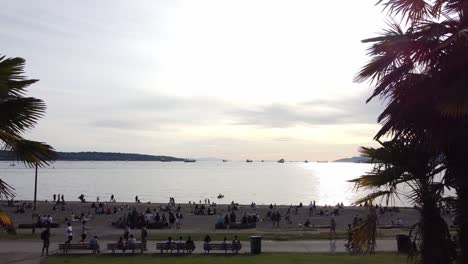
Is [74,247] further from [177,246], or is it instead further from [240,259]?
[240,259]

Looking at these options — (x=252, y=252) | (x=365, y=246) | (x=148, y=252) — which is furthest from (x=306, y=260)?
(x=365, y=246)

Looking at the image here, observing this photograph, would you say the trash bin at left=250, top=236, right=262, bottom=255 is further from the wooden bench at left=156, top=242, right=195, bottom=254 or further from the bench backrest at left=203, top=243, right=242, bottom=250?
the wooden bench at left=156, top=242, right=195, bottom=254

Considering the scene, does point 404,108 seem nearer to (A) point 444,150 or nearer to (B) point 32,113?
(A) point 444,150

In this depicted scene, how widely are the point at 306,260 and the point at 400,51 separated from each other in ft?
45.6

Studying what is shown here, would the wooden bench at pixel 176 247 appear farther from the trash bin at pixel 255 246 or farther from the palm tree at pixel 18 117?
the palm tree at pixel 18 117

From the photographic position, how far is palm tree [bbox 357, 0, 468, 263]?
7.62 m

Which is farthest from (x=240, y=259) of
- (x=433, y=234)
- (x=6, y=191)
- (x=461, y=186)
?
(x=6, y=191)

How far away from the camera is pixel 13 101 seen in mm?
7469

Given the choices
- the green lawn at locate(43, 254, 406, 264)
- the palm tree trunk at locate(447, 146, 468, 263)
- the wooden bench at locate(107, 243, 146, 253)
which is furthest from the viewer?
the wooden bench at locate(107, 243, 146, 253)

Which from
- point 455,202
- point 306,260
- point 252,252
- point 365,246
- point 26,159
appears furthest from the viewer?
point 252,252

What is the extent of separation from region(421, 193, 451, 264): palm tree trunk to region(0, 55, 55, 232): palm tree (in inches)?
214

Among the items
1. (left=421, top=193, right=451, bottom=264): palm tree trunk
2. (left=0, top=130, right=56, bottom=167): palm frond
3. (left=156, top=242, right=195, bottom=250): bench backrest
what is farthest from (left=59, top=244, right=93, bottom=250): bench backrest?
(left=421, top=193, right=451, bottom=264): palm tree trunk

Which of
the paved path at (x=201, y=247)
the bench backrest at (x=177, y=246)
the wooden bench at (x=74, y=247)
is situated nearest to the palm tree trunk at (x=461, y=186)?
the paved path at (x=201, y=247)

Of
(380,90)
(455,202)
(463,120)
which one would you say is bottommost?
(455,202)
